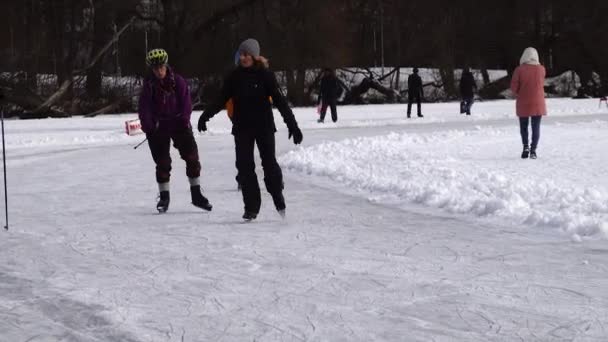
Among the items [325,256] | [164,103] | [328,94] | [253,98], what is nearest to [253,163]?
[253,98]

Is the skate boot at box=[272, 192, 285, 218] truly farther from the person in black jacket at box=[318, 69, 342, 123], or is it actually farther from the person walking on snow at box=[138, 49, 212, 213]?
the person in black jacket at box=[318, 69, 342, 123]

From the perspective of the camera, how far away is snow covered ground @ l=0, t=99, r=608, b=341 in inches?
176

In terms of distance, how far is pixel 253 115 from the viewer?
7688mm

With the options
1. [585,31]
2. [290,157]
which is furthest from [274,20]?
[290,157]

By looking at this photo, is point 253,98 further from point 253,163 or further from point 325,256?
point 325,256

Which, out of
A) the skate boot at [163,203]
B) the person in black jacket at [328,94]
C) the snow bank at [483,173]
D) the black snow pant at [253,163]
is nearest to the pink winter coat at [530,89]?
the snow bank at [483,173]

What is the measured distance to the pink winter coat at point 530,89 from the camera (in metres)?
12.6

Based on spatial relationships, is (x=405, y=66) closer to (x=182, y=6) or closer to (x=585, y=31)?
(x=585, y=31)

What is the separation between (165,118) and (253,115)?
1052 millimetres

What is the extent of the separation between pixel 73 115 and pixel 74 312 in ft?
102

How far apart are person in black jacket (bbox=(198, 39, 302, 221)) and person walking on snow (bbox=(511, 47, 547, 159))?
5.63 m

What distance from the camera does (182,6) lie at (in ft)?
128

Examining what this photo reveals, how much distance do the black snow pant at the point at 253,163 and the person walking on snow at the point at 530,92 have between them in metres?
5.64

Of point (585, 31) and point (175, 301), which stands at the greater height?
point (585, 31)
